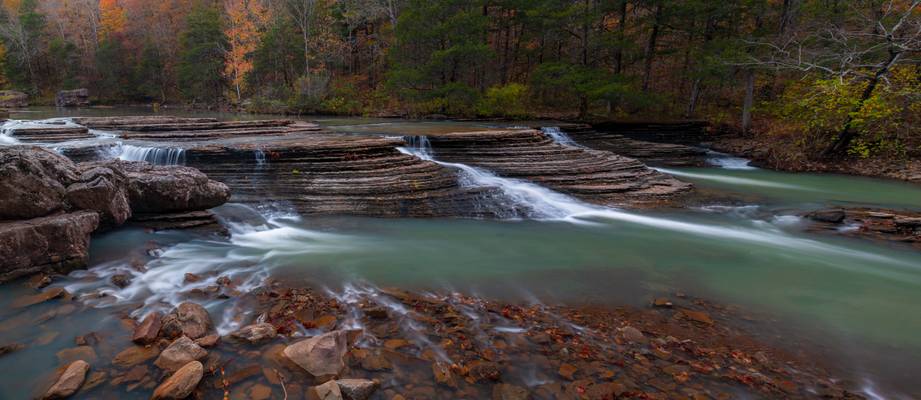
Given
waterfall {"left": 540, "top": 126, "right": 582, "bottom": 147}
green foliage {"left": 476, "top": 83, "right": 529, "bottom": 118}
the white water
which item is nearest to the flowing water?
the white water

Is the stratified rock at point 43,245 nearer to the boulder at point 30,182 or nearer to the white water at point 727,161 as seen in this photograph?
the boulder at point 30,182

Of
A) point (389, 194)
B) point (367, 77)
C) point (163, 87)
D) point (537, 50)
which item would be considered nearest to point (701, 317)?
point (389, 194)

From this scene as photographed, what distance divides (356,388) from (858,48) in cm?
1822

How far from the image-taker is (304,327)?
160 inches

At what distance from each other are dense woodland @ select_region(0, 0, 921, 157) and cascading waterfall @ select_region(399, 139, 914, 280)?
22.0 feet

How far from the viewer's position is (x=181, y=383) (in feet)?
9.86

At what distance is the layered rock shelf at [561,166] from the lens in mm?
10156

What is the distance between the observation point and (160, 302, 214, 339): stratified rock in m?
3.74

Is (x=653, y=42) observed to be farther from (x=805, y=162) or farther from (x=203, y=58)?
(x=203, y=58)

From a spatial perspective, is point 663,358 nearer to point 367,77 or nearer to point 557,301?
point 557,301

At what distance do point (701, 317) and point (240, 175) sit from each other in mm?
8788

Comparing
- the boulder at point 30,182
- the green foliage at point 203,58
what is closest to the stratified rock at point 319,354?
the boulder at point 30,182

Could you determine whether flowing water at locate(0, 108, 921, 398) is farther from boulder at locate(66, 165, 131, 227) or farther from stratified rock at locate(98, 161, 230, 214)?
stratified rock at locate(98, 161, 230, 214)

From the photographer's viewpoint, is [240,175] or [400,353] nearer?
[400,353]
